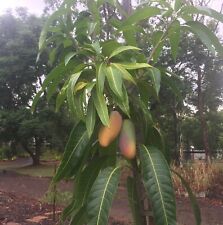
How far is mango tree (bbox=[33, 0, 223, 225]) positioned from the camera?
1460 mm

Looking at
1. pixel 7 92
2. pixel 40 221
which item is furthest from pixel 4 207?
pixel 7 92

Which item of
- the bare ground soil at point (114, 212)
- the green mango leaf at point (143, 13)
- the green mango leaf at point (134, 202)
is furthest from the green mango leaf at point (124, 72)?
the bare ground soil at point (114, 212)

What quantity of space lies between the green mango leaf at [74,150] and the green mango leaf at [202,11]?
61 centimetres

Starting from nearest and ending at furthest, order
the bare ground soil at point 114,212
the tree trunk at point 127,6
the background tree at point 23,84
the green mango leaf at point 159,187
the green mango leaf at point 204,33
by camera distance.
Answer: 1. the green mango leaf at point 159,187
2. the green mango leaf at point 204,33
3. the tree trunk at point 127,6
4. the bare ground soil at point 114,212
5. the background tree at point 23,84

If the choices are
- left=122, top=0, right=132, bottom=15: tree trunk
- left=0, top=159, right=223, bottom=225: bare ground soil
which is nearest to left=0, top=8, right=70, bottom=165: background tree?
left=0, top=159, right=223, bottom=225: bare ground soil

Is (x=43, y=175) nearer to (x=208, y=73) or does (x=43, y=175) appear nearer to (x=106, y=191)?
(x=208, y=73)

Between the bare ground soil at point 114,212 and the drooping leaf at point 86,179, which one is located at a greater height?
the drooping leaf at point 86,179

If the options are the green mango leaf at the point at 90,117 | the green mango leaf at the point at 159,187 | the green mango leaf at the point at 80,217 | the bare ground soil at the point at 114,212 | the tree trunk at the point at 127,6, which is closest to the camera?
the green mango leaf at the point at 159,187

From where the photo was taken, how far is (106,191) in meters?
1.48

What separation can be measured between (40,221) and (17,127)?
11.4m

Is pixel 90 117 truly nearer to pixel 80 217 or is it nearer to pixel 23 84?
pixel 80 217

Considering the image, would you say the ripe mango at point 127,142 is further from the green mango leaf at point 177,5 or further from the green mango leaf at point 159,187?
the green mango leaf at point 177,5

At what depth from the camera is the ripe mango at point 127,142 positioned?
154 cm

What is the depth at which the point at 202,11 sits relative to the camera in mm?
1521
